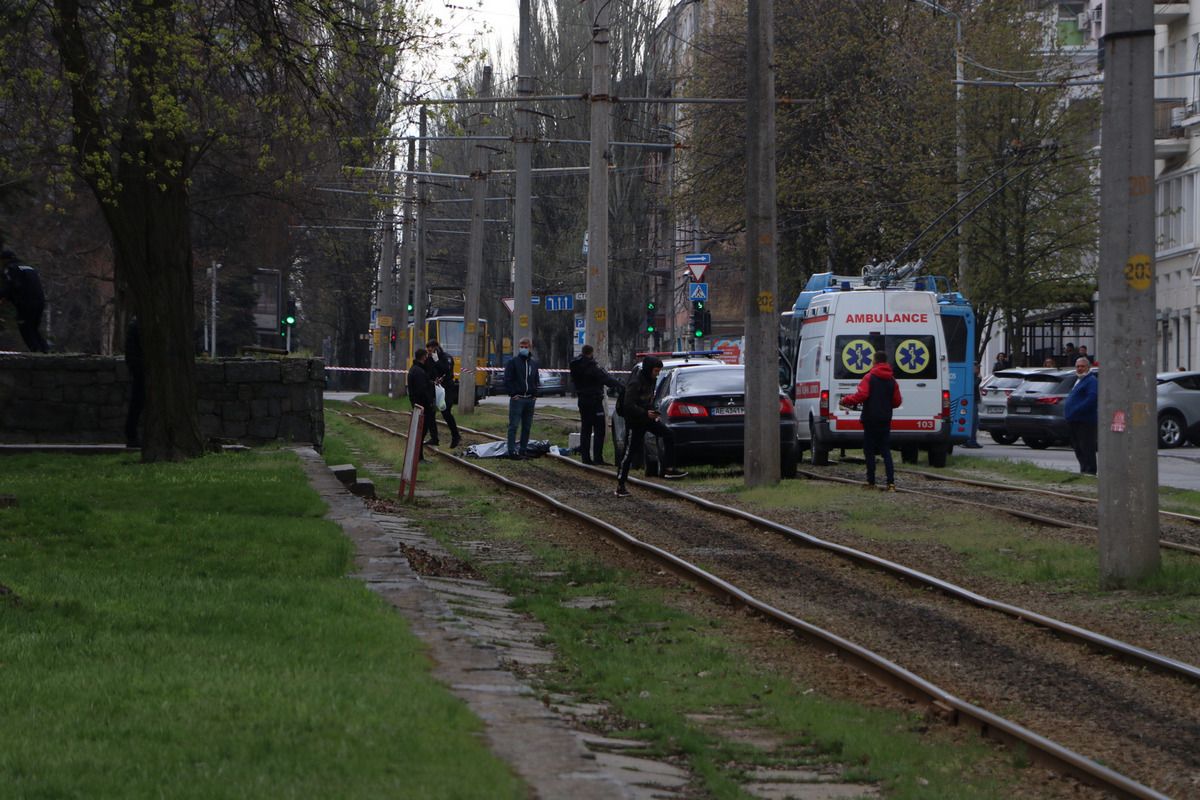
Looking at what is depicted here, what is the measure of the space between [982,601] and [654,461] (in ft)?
43.2

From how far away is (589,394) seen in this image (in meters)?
27.5

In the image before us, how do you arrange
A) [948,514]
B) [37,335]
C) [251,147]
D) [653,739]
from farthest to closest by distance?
1. [251,147]
2. [37,335]
3. [948,514]
4. [653,739]

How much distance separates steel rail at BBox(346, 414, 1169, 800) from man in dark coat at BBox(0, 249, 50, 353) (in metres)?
11.7

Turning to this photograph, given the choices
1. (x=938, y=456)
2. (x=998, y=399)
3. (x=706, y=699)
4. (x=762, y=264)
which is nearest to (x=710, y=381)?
(x=762, y=264)

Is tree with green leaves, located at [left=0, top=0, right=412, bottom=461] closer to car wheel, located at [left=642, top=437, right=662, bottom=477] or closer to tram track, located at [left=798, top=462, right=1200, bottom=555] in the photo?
car wheel, located at [left=642, top=437, right=662, bottom=477]

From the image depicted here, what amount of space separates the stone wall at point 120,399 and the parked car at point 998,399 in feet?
52.5

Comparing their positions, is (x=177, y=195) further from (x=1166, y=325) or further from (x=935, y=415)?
(x=1166, y=325)

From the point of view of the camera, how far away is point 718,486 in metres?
22.9

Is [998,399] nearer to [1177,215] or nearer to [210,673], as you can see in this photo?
[1177,215]

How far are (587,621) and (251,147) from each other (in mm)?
22679

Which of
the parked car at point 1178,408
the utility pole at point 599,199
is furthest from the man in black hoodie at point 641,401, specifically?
the parked car at point 1178,408

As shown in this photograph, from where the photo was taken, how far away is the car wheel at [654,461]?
2486 cm

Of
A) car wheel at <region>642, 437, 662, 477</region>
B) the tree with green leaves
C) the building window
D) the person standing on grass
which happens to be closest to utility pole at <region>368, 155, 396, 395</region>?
the building window

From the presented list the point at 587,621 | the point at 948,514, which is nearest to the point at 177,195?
the point at 948,514
